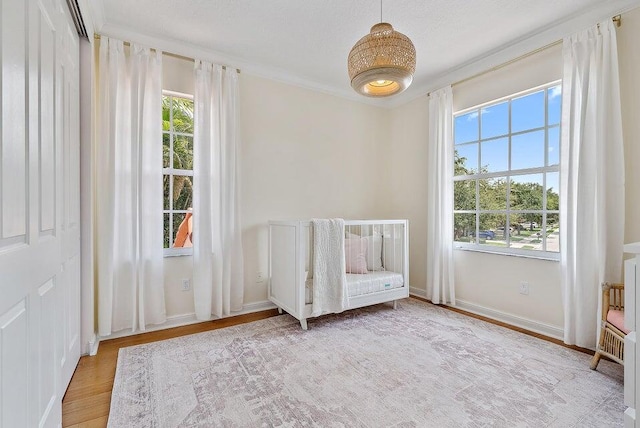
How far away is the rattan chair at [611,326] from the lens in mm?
1800

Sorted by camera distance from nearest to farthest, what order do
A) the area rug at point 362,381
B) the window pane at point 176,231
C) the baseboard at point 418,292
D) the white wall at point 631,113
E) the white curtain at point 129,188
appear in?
the area rug at point 362,381
the white wall at point 631,113
the white curtain at point 129,188
the window pane at point 176,231
the baseboard at point 418,292

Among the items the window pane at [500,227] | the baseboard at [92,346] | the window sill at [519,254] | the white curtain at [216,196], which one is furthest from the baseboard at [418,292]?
the baseboard at [92,346]

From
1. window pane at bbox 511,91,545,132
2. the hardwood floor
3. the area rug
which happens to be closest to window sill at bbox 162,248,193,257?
the hardwood floor

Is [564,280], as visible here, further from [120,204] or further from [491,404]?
[120,204]

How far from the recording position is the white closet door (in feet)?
2.89

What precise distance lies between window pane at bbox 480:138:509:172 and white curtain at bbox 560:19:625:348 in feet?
1.88

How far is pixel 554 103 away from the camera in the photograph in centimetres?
261

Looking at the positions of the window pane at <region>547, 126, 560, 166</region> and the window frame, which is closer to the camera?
the window pane at <region>547, 126, 560, 166</region>

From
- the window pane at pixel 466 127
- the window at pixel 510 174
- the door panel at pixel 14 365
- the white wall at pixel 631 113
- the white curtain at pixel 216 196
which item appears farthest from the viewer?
the window pane at pixel 466 127

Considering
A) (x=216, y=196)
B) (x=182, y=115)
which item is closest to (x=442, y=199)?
(x=216, y=196)

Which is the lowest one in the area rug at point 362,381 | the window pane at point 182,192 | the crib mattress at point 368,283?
the area rug at point 362,381

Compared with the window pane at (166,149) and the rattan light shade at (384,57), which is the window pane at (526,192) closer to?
the rattan light shade at (384,57)

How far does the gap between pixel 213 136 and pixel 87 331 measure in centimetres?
187

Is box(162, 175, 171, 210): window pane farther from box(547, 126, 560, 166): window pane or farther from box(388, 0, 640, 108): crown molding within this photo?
box(547, 126, 560, 166): window pane
